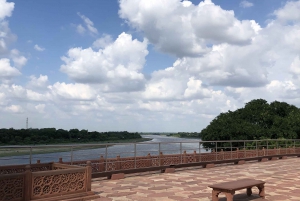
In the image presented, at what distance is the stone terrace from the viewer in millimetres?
8137

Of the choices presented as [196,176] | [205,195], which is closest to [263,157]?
[196,176]

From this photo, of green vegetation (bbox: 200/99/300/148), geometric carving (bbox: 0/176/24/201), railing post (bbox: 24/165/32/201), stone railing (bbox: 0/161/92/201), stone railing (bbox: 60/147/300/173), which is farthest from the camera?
green vegetation (bbox: 200/99/300/148)

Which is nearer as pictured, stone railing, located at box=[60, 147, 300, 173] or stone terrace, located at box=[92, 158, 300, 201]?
stone terrace, located at box=[92, 158, 300, 201]

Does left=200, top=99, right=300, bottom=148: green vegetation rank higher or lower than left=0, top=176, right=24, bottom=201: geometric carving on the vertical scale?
higher

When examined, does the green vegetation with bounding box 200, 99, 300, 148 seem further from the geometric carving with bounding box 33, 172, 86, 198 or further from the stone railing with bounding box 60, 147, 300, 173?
the geometric carving with bounding box 33, 172, 86, 198

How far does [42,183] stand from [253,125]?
1168 inches

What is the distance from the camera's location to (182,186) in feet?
32.2

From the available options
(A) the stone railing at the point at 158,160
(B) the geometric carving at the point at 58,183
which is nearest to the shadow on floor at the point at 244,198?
(B) the geometric carving at the point at 58,183

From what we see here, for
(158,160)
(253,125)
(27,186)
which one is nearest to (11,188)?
(27,186)

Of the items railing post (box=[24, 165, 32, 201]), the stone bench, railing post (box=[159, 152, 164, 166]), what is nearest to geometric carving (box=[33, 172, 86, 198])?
railing post (box=[24, 165, 32, 201])

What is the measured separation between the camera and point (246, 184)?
7.24 metres

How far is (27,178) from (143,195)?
3.19 metres

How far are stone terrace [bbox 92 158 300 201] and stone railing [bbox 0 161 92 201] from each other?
83cm

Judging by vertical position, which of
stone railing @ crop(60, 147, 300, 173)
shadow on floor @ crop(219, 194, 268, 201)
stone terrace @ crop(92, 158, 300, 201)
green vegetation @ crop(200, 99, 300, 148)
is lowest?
stone terrace @ crop(92, 158, 300, 201)
